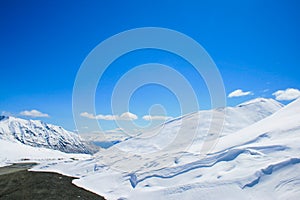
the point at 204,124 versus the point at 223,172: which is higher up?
the point at 204,124

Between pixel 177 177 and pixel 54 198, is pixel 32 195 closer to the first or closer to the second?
pixel 54 198

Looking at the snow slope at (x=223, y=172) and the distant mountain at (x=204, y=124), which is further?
the distant mountain at (x=204, y=124)

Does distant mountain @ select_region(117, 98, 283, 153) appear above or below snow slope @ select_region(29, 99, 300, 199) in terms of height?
above

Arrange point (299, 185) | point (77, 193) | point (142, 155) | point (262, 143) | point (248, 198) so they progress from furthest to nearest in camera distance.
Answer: point (142, 155)
point (77, 193)
point (262, 143)
point (248, 198)
point (299, 185)

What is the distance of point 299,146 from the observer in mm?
18641

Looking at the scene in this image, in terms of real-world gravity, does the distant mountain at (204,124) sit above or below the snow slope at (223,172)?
above

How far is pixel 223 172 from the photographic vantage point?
65.6ft

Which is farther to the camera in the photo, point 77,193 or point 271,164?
point 77,193

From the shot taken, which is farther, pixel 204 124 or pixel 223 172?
pixel 204 124

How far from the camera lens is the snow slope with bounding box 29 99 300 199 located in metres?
16.7

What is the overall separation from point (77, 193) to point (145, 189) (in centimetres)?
686

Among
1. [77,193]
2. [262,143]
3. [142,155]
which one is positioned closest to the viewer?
[262,143]

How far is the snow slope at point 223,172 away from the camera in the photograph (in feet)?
54.9

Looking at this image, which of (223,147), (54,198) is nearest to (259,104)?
(223,147)
